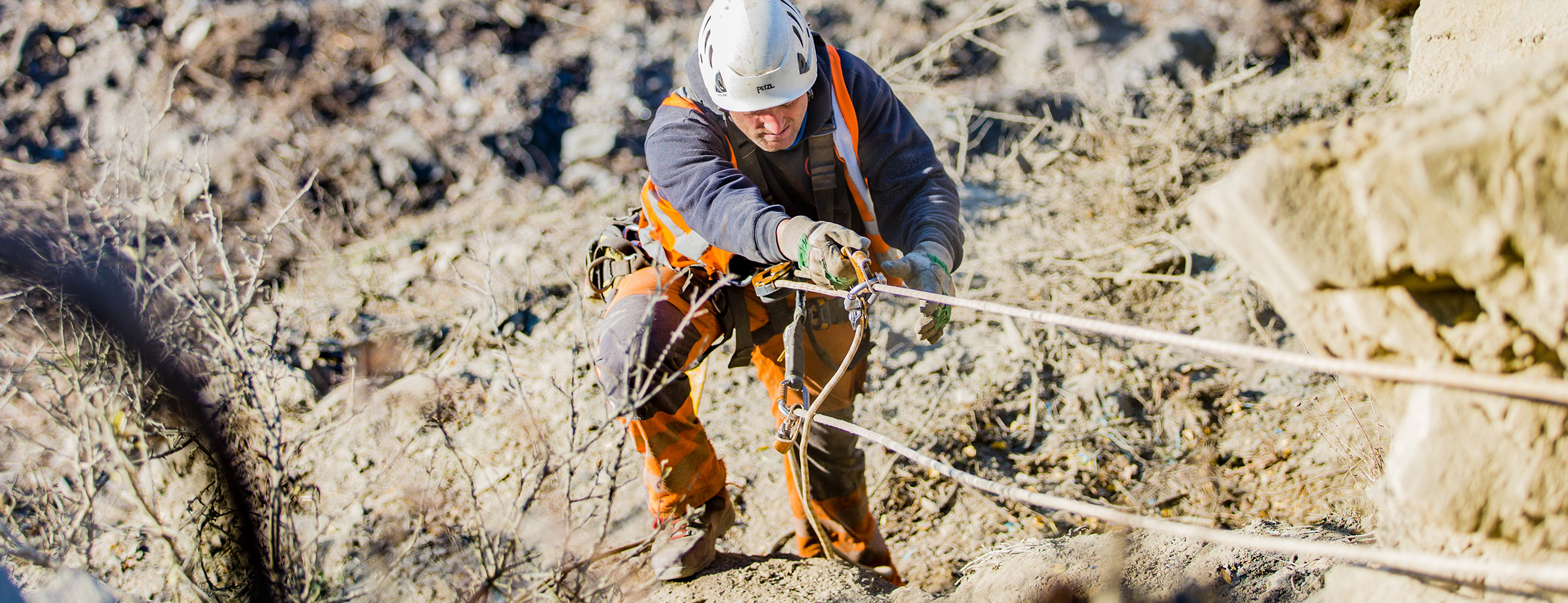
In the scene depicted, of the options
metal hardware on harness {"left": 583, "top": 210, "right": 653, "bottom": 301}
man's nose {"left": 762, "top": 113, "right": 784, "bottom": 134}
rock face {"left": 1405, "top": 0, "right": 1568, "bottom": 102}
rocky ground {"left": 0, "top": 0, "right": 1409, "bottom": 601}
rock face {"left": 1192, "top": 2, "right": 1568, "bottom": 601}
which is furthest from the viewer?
metal hardware on harness {"left": 583, "top": 210, "right": 653, "bottom": 301}

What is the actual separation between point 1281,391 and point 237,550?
159 inches

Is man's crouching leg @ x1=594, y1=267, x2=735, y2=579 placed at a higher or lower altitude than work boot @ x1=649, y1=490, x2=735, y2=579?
higher

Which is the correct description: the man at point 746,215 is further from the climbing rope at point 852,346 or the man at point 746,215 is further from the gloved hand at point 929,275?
the climbing rope at point 852,346

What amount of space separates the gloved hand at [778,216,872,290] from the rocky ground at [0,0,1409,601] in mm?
683

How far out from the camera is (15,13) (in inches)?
336

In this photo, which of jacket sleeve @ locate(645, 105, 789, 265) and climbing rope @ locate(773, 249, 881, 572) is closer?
climbing rope @ locate(773, 249, 881, 572)

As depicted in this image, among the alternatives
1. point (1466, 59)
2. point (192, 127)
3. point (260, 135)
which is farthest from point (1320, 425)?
point (192, 127)

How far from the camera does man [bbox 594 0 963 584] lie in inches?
99.0

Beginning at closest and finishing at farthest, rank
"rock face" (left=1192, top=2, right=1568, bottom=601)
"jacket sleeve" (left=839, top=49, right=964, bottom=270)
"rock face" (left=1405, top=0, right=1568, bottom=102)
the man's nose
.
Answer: "rock face" (left=1192, top=2, right=1568, bottom=601) < "rock face" (left=1405, top=0, right=1568, bottom=102) < the man's nose < "jacket sleeve" (left=839, top=49, right=964, bottom=270)

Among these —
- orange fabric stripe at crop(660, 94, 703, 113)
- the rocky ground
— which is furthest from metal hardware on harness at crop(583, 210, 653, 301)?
orange fabric stripe at crop(660, 94, 703, 113)

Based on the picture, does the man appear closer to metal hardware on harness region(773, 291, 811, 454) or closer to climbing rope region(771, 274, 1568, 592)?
metal hardware on harness region(773, 291, 811, 454)

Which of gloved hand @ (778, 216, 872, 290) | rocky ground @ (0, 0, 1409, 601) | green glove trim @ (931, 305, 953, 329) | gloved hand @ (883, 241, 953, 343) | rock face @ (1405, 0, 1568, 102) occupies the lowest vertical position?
rocky ground @ (0, 0, 1409, 601)

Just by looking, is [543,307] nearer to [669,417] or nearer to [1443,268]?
[669,417]

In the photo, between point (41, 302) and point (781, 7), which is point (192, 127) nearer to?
point (41, 302)
